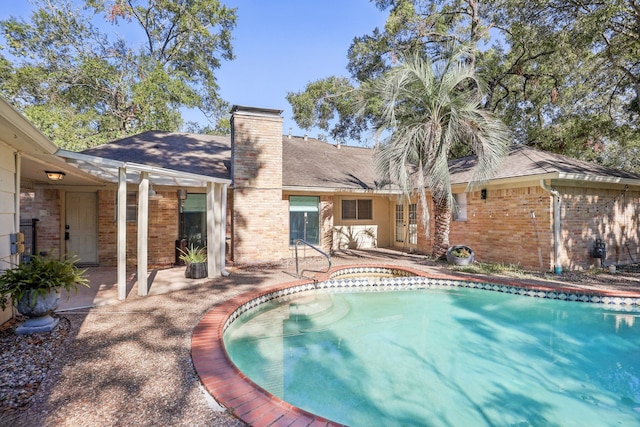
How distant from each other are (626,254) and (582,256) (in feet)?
8.52

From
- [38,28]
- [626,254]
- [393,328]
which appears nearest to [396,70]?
[393,328]

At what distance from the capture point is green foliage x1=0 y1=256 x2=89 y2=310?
13.0 feet

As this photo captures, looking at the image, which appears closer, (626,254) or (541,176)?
(541,176)

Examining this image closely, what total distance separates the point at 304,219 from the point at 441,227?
4.92 m

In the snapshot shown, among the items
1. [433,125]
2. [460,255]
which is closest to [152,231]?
[433,125]

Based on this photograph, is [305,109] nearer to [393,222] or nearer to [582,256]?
[393,222]

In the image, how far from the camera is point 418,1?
51.4 feet

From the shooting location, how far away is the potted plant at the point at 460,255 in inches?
383

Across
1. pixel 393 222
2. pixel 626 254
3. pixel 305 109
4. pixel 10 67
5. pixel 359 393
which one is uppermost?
pixel 10 67

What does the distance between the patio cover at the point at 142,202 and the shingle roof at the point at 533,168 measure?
8.19 metres

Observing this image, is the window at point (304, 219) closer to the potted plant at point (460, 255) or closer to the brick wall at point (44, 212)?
the potted plant at point (460, 255)

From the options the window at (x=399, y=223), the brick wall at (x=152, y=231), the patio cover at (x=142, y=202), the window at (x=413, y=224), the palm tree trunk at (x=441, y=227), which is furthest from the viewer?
the window at (x=399, y=223)

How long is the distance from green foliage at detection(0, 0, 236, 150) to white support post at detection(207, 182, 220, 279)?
461 inches

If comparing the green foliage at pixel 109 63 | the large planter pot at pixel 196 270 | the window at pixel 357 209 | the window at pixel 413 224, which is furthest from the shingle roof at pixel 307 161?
the green foliage at pixel 109 63
